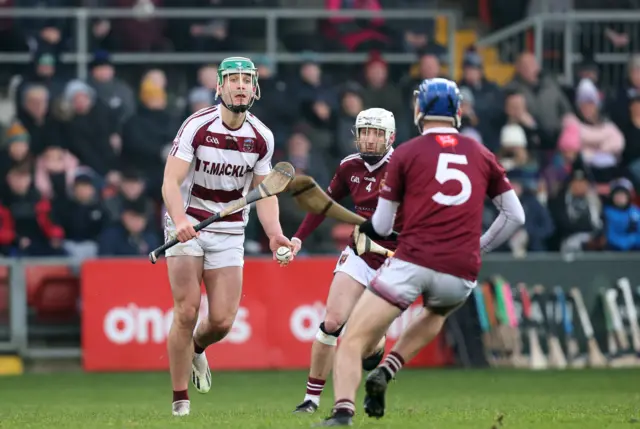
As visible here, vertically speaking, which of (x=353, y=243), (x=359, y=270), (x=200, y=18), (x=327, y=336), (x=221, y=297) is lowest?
(x=327, y=336)

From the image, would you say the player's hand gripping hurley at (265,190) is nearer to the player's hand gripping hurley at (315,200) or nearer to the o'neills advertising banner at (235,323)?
the player's hand gripping hurley at (315,200)

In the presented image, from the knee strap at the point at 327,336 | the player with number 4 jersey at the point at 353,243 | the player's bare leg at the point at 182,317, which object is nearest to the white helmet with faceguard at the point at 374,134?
the player with number 4 jersey at the point at 353,243

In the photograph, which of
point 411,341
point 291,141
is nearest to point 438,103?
Answer: point 411,341

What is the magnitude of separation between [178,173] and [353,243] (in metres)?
1.73

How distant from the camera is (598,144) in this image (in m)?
19.8

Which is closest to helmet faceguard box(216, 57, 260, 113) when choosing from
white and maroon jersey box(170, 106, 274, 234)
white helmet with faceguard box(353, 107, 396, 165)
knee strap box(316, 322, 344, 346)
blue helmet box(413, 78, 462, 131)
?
white and maroon jersey box(170, 106, 274, 234)

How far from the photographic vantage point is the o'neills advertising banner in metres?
17.3

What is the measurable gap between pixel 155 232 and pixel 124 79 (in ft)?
11.4

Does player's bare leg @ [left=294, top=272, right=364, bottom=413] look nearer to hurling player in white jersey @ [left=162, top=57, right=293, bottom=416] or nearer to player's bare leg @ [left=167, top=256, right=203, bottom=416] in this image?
hurling player in white jersey @ [left=162, top=57, right=293, bottom=416]

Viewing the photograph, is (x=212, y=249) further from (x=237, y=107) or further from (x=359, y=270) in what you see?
(x=359, y=270)

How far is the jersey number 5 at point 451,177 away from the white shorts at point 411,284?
0.45 meters

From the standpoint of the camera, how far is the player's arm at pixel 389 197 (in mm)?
8633

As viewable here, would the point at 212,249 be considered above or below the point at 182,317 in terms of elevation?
above

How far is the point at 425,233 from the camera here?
338 inches
